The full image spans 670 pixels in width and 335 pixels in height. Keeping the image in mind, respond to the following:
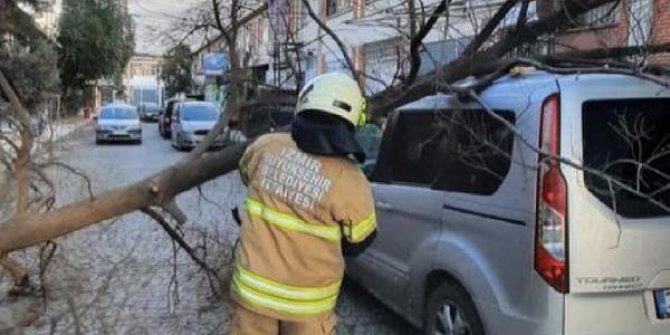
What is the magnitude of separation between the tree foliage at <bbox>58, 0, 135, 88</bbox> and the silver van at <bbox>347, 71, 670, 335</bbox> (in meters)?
45.0

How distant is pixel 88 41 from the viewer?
161 feet

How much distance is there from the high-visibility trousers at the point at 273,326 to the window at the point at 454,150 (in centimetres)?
132

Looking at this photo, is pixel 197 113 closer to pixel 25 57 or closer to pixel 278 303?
pixel 25 57

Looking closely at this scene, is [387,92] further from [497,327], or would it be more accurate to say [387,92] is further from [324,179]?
[324,179]

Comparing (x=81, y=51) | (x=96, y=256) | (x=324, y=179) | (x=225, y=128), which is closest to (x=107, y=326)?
(x=96, y=256)

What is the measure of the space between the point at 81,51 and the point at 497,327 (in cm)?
4914

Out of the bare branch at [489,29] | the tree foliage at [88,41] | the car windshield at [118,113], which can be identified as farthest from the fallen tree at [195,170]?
the tree foliage at [88,41]

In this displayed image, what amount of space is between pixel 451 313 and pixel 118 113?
30.9m

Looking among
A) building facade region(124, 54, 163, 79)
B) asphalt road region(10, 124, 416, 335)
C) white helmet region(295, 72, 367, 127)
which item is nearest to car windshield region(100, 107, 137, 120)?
building facade region(124, 54, 163, 79)

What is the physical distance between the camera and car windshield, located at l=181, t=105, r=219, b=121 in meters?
28.2

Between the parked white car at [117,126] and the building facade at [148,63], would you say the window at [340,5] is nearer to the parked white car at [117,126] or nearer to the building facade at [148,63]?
the building facade at [148,63]

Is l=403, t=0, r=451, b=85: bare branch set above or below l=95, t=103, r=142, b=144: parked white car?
above

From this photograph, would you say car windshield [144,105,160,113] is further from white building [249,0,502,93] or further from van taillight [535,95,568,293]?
van taillight [535,95,568,293]

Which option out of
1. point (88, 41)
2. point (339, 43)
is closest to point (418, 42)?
point (339, 43)
